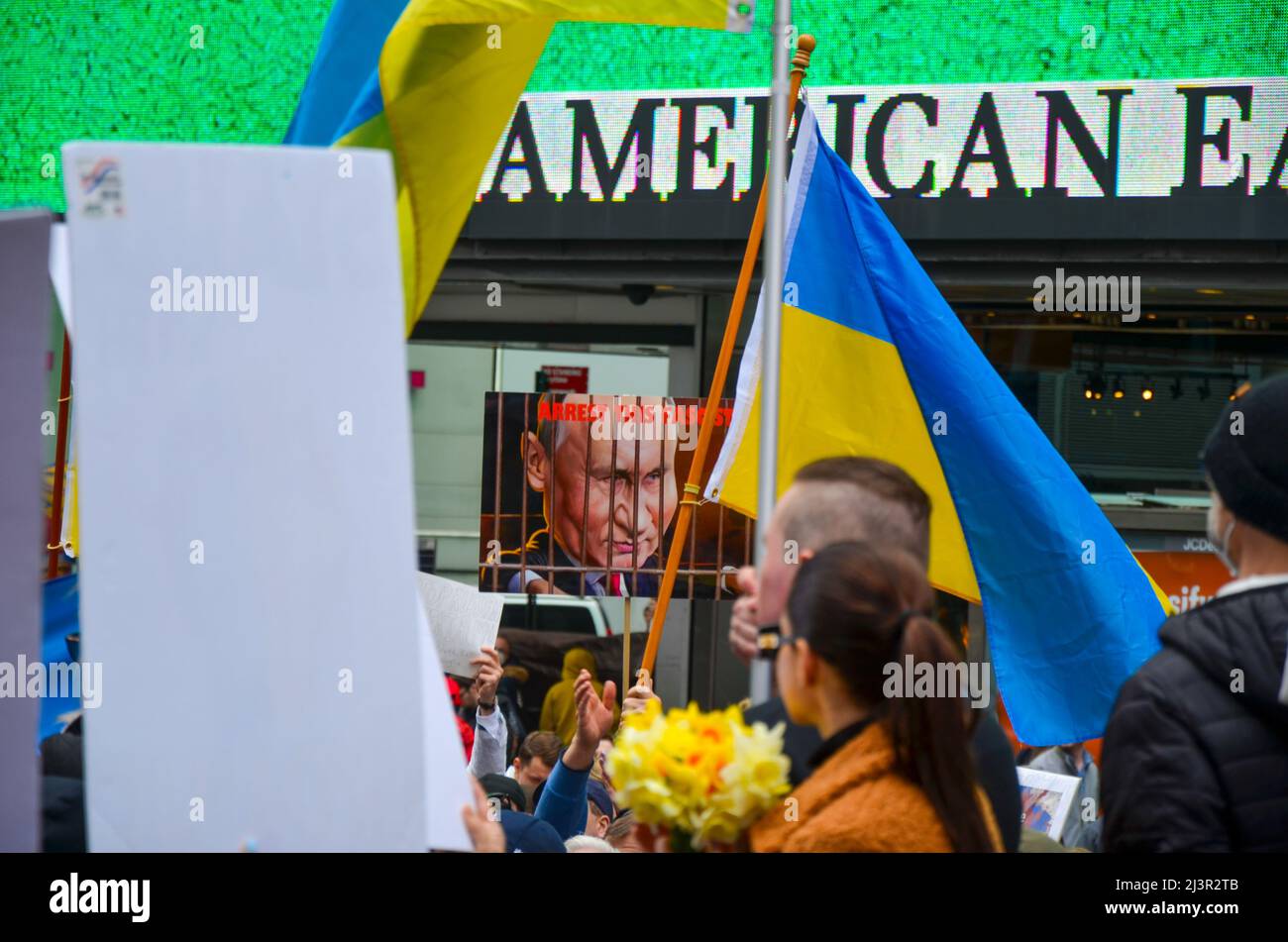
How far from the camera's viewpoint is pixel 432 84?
3.44 metres

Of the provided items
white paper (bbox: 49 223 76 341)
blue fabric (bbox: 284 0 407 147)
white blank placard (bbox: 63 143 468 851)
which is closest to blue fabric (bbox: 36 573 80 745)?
blue fabric (bbox: 284 0 407 147)

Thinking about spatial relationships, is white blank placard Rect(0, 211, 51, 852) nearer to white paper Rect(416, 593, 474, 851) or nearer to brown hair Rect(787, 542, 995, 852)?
white paper Rect(416, 593, 474, 851)

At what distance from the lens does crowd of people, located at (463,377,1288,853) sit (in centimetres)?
221

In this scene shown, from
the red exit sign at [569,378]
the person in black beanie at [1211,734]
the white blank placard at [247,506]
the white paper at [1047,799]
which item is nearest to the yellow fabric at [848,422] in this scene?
the white paper at [1047,799]

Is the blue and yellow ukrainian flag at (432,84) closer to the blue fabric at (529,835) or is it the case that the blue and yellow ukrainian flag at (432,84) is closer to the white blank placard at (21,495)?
the white blank placard at (21,495)

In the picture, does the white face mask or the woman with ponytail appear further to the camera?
the white face mask

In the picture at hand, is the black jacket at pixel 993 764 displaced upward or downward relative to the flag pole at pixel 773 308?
downward

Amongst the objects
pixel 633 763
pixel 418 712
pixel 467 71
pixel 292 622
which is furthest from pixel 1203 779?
pixel 467 71

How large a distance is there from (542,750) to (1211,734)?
4669mm

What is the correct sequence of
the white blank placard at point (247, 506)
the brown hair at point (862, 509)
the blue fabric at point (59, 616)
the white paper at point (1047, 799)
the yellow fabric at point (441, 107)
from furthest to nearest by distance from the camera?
the blue fabric at point (59, 616) → the white paper at point (1047, 799) → the yellow fabric at point (441, 107) → the brown hair at point (862, 509) → the white blank placard at point (247, 506)

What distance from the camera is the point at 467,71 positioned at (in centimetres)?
350

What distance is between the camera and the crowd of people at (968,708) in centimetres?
221

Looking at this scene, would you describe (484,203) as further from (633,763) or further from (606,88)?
(633,763)

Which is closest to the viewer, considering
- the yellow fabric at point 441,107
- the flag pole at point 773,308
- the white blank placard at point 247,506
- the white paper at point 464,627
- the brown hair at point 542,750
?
the white blank placard at point 247,506
